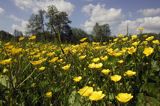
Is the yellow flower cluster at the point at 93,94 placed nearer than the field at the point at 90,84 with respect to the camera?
Yes

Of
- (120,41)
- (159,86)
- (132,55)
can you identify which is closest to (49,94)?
(159,86)

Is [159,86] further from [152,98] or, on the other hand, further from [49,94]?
[49,94]

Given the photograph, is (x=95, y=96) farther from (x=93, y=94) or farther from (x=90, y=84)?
(x=90, y=84)

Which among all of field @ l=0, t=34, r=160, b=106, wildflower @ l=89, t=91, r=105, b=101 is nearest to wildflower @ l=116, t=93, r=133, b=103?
field @ l=0, t=34, r=160, b=106

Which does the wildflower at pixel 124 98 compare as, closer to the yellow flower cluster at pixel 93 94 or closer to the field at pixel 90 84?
the field at pixel 90 84

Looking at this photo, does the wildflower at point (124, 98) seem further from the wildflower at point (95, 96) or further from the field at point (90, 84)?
the wildflower at point (95, 96)

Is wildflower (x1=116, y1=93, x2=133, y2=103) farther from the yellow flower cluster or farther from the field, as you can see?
the yellow flower cluster

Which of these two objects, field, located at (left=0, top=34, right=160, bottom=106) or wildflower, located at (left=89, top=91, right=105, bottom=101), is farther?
field, located at (left=0, top=34, right=160, bottom=106)

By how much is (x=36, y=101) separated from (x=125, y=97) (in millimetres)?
899

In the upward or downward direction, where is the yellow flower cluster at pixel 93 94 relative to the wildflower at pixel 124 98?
upward

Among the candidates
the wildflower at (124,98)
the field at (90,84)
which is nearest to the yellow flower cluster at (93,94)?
the field at (90,84)

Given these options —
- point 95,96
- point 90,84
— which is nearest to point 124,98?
point 95,96

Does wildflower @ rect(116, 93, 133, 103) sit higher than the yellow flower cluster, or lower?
lower

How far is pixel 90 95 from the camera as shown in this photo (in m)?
2.49
